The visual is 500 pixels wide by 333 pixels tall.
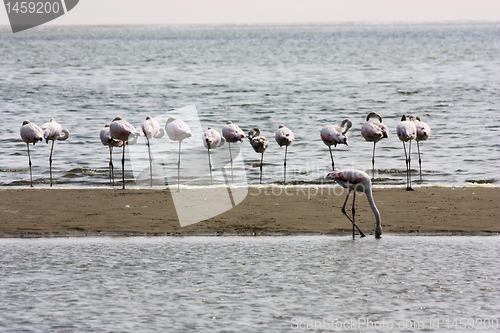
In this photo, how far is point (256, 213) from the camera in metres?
Answer: 10.8

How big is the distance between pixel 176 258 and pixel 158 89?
38.4 metres

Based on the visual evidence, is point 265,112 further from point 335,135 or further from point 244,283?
point 244,283

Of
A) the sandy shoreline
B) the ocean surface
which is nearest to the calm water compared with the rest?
the sandy shoreline

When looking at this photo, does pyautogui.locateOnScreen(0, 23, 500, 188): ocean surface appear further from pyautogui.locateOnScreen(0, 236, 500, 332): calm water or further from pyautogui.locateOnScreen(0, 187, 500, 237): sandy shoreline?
pyautogui.locateOnScreen(0, 236, 500, 332): calm water

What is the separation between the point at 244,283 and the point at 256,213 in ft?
12.2

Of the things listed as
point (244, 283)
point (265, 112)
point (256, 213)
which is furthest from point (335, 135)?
point (265, 112)

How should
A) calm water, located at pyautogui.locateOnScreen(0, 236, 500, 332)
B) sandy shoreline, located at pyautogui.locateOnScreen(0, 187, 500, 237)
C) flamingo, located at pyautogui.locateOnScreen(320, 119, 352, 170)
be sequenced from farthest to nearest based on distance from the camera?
flamingo, located at pyautogui.locateOnScreen(320, 119, 352, 170), sandy shoreline, located at pyautogui.locateOnScreen(0, 187, 500, 237), calm water, located at pyautogui.locateOnScreen(0, 236, 500, 332)

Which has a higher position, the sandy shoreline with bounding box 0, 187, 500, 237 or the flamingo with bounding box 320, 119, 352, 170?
the flamingo with bounding box 320, 119, 352, 170

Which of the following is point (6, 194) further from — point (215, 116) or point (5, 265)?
point (215, 116)

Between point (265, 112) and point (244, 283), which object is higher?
point (244, 283)

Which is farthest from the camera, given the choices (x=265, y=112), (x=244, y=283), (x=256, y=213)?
(x=265, y=112)

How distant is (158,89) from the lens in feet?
149

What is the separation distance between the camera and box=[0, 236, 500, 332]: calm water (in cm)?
602

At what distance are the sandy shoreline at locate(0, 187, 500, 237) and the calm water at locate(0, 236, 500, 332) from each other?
1.48ft
